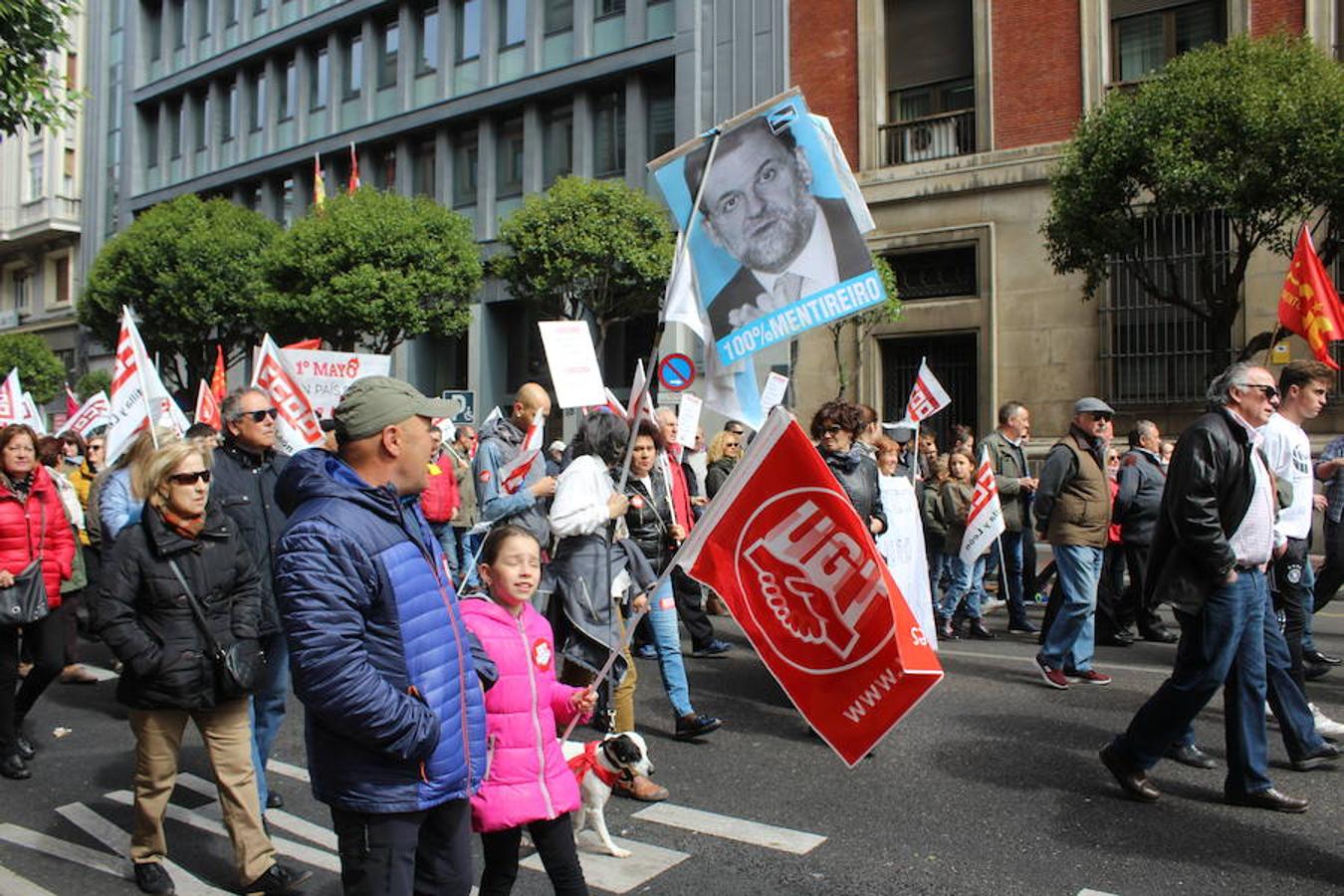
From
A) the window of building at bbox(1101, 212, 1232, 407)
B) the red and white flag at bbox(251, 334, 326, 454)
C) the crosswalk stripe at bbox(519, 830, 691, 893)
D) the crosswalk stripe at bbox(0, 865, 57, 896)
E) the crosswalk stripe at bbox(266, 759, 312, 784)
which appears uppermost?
the window of building at bbox(1101, 212, 1232, 407)

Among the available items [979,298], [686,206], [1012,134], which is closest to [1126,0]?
[1012,134]

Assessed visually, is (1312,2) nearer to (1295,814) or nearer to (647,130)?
(647,130)

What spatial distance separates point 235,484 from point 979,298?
1683 cm

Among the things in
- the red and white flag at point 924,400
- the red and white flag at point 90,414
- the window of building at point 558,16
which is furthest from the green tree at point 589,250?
the red and white flag at point 90,414

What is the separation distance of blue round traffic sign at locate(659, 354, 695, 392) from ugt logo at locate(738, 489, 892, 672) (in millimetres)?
8597

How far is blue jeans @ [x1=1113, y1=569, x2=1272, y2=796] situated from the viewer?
4551mm

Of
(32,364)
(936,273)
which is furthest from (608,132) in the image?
(32,364)

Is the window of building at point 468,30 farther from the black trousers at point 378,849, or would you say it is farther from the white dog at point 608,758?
the black trousers at point 378,849

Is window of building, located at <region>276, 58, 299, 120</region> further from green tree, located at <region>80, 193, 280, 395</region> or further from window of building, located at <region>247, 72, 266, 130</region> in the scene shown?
green tree, located at <region>80, 193, 280, 395</region>

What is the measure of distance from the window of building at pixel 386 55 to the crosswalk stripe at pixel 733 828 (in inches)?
1131

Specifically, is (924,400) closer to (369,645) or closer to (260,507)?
(260,507)

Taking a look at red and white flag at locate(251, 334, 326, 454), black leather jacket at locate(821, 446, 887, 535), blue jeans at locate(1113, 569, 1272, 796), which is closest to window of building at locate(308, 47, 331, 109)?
red and white flag at locate(251, 334, 326, 454)

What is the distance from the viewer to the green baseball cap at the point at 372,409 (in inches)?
103

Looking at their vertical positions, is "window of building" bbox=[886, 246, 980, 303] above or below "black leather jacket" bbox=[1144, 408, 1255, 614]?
above
